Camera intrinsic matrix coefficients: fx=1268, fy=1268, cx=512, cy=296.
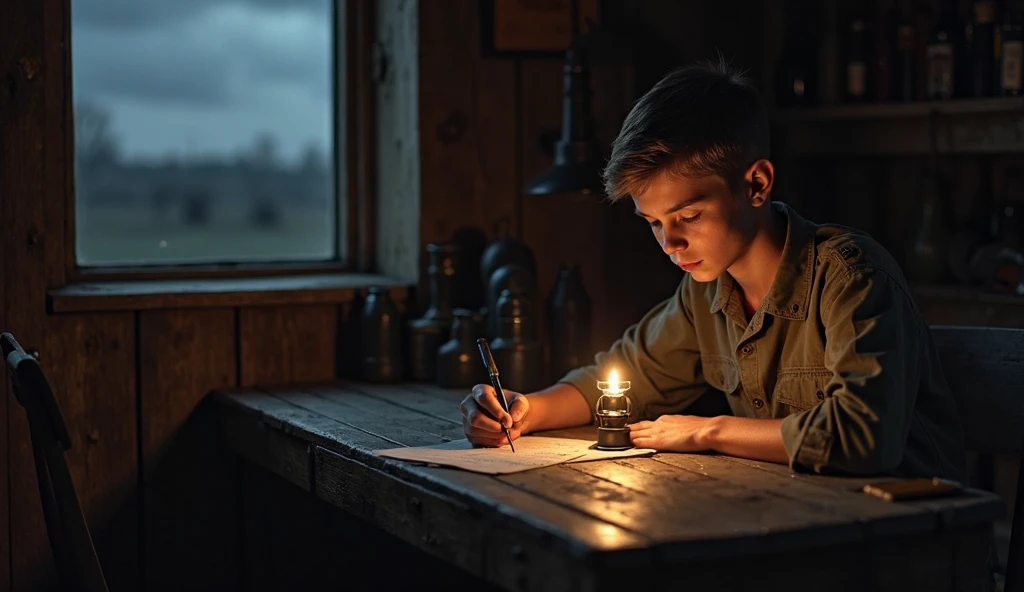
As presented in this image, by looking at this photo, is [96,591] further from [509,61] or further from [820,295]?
[509,61]

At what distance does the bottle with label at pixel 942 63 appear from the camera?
327 centimetres

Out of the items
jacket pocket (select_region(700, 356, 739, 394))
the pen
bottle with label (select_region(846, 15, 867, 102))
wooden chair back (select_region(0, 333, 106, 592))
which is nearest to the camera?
wooden chair back (select_region(0, 333, 106, 592))

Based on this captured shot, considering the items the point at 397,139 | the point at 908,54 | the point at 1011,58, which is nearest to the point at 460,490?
the point at 397,139

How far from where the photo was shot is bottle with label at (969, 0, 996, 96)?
3.21 meters

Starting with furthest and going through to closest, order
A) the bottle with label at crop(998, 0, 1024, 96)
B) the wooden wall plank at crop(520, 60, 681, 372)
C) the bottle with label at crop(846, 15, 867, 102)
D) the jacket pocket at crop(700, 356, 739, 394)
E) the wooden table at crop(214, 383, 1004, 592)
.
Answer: the bottle with label at crop(846, 15, 867, 102)
the wooden wall plank at crop(520, 60, 681, 372)
the bottle with label at crop(998, 0, 1024, 96)
the jacket pocket at crop(700, 356, 739, 394)
the wooden table at crop(214, 383, 1004, 592)

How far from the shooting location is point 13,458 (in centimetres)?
288

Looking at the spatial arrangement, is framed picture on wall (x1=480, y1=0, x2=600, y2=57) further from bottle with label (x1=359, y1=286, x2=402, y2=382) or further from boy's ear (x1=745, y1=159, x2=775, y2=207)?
boy's ear (x1=745, y1=159, x2=775, y2=207)

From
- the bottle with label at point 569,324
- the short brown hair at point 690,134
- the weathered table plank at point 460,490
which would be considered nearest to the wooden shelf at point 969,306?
the bottle with label at point 569,324

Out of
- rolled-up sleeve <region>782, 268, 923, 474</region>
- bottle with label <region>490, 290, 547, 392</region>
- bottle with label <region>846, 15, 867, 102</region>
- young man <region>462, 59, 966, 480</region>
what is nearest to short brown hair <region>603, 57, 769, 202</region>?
young man <region>462, 59, 966, 480</region>

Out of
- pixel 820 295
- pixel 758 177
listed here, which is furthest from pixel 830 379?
pixel 758 177

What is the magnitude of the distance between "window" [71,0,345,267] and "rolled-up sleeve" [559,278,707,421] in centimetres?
125

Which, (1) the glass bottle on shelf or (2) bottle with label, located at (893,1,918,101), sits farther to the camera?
(2) bottle with label, located at (893,1,918,101)

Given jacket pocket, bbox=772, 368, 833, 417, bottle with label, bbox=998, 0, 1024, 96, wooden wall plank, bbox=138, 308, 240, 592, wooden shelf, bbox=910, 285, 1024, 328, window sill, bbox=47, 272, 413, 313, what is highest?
bottle with label, bbox=998, 0, 1024, 96

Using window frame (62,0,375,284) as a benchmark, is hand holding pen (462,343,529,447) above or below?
below
